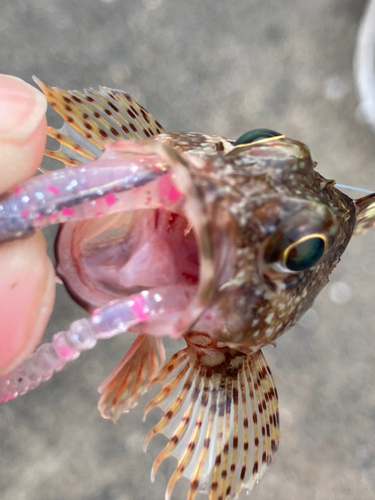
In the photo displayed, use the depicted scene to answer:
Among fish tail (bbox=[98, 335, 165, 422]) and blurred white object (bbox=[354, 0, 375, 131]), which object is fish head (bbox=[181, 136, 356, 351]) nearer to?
fish tail (bbox=[98, 335, 165, 422])

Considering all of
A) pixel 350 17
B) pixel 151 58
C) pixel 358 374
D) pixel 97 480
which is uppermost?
pixel 350 17

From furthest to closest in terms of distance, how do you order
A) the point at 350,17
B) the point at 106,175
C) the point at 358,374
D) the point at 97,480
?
the point at 350,17, the point at 358,374, the point at 97,480, the point at 106,175

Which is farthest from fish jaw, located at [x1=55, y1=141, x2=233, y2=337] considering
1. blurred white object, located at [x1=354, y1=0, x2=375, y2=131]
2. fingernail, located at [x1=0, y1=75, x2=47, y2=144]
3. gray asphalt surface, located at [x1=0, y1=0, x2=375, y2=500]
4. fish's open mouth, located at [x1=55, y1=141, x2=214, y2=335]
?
blurred white object, located at [x1=354, y1=0, x2=375, y2=131]

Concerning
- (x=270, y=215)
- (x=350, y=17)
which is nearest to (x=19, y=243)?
A: (x=270, y=215)

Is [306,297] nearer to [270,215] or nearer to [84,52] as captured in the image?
[270,215]

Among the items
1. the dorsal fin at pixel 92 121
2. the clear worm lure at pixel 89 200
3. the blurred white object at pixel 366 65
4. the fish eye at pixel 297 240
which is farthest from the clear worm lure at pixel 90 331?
the blurred white object at pixel 366 65
